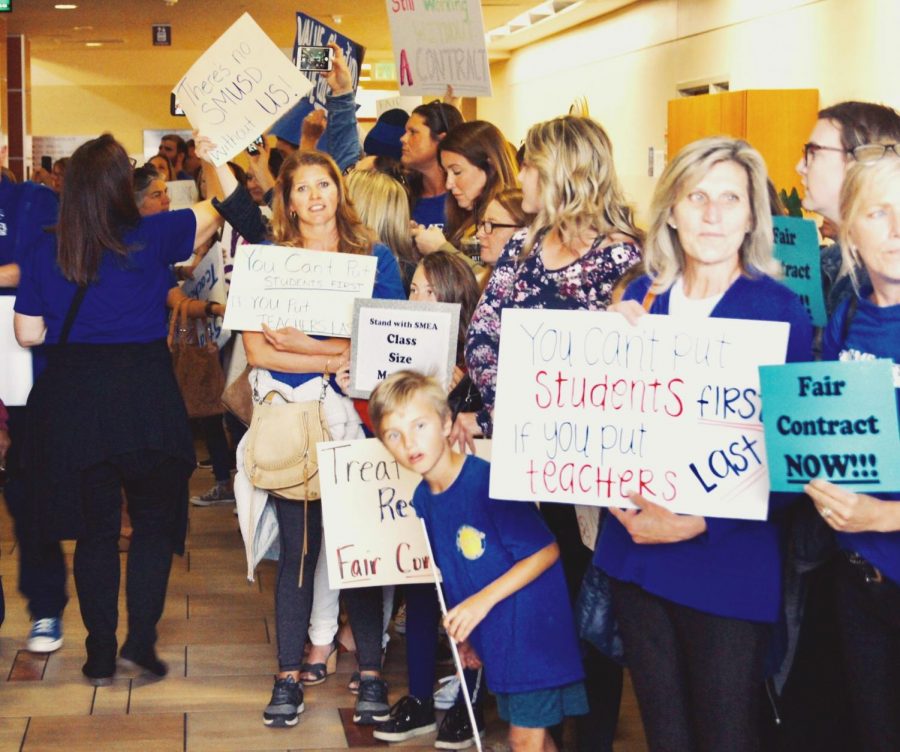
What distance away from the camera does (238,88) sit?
4.19m

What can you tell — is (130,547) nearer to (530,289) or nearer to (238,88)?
(238,88)

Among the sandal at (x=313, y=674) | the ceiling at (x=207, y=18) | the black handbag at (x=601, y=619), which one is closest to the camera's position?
the black handbag at (x=601, y=619)

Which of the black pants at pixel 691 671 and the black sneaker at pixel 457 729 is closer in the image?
the black pants at pixel 691 671

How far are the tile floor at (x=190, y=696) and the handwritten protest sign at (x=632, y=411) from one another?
4.28 feet

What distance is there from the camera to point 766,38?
978 centimetres

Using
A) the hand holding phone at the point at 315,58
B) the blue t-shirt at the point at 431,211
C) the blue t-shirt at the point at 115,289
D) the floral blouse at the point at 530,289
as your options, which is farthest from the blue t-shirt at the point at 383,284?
the hand holding phone at the point at 315,58

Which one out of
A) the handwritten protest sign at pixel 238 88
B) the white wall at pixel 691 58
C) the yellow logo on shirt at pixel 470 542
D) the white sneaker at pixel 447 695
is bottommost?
the white sneaker at pixel 447 695

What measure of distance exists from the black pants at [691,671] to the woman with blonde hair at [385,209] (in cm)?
199

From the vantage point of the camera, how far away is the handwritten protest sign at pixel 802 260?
9.44 ft

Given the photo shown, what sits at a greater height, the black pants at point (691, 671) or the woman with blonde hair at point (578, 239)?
the woman with blonde hair at point (578, 239)

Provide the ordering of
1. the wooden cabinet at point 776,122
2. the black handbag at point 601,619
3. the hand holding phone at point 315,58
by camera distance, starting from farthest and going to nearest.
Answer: the wooden cabinet at point 776,122 < the hand holding phone at point 315,58 < the black handbag at point 601,619

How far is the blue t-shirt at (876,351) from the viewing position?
7.39 feet

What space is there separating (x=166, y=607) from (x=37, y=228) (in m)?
1.46

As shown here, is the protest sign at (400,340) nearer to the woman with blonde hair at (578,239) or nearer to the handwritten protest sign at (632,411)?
the woman with blonde hair at (578,239)
